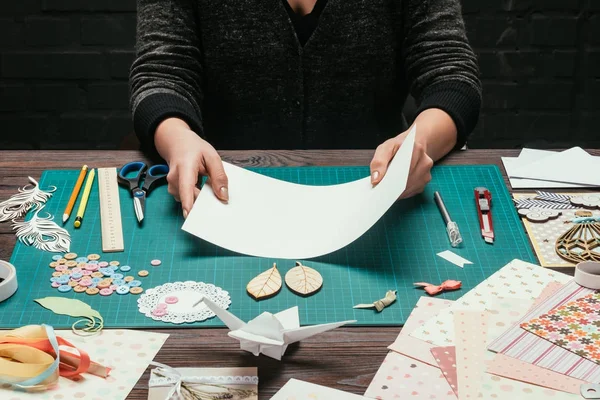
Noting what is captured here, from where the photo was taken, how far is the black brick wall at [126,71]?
8.71ft

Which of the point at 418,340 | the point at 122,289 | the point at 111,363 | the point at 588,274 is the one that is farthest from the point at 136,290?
the point at 588,274

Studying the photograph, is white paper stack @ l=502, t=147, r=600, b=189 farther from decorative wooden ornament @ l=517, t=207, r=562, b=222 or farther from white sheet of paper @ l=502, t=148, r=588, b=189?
decorative wooden ornament @ l=517, t=207, r=562, b=222

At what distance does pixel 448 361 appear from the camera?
0.93 m

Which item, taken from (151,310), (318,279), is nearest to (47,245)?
(151,310)

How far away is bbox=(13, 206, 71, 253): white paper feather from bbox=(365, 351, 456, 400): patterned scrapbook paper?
549mm

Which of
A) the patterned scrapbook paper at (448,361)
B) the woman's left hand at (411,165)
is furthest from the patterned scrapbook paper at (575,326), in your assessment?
the woman's left hand at (411,165)

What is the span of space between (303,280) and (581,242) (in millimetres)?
453

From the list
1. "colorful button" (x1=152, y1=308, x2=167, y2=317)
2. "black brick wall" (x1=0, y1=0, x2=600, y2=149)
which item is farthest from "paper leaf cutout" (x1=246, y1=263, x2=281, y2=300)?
"black brick wall" (x1=0, y1=0, x2=600, y2=149)

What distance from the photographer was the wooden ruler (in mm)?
1196

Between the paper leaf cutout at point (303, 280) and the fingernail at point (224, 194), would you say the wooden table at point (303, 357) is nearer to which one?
the paper leaf cutout at point (303, 280)

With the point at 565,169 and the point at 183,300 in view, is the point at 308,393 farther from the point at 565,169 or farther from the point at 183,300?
the point at 565,169

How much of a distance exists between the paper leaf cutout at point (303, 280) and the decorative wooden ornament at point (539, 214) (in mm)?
392

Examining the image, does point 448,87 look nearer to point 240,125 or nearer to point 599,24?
point 240,125

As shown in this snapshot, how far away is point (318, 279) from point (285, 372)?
8.1 inches
